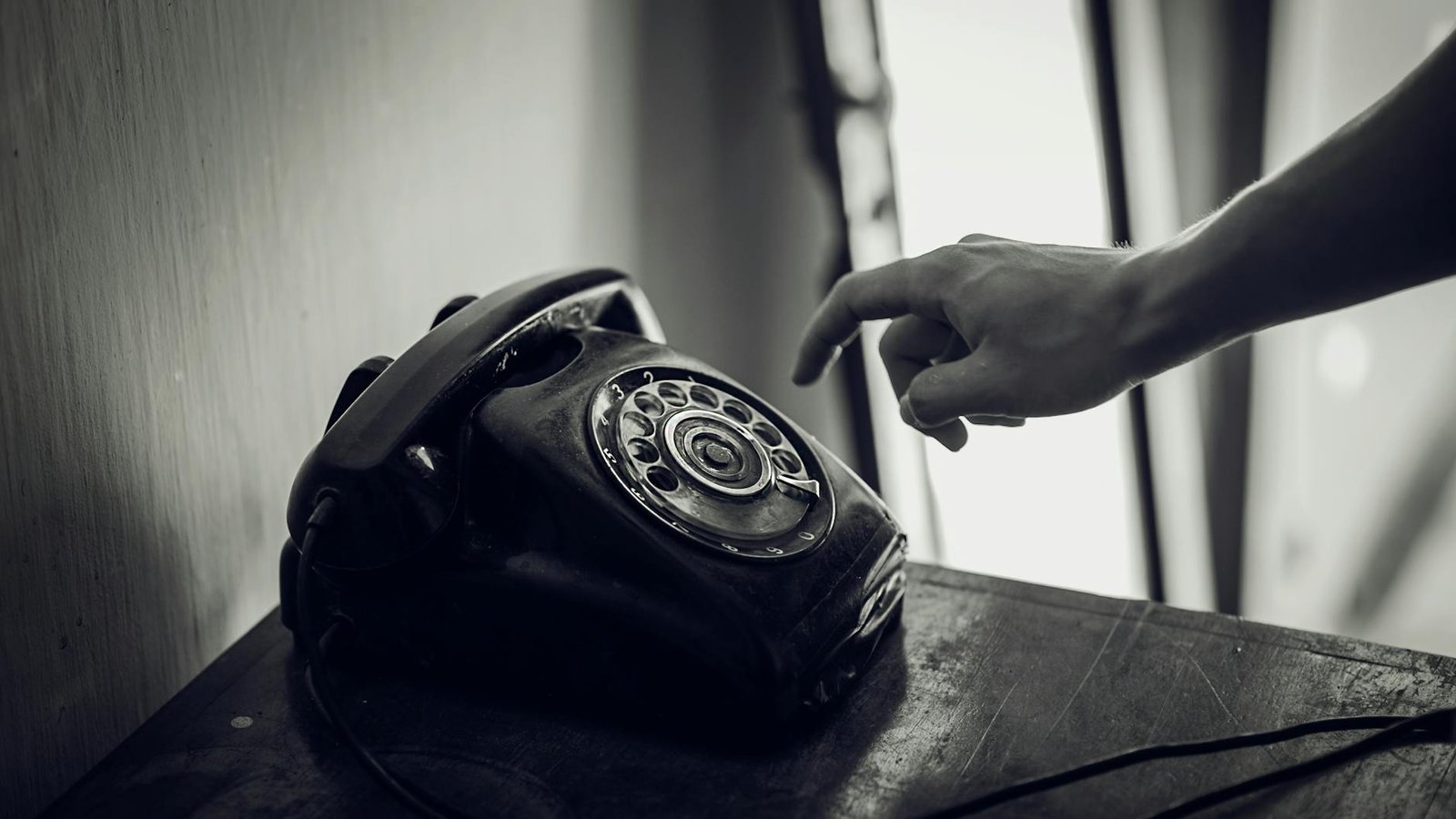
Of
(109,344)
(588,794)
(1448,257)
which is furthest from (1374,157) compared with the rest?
(109,344)

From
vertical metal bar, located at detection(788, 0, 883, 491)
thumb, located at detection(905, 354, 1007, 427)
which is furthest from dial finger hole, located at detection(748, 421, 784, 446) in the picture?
vertical metal bar, located at detection(788, 0, 883, 491)

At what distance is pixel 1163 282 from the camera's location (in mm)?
694

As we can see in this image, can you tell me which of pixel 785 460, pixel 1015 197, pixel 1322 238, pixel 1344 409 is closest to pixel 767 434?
pixel 785 460

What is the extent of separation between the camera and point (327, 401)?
3.12ft

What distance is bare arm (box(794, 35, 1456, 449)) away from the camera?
1.96 feet

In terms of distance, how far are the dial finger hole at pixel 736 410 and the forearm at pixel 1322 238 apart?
0.85ft

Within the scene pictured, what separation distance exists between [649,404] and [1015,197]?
0.88 m

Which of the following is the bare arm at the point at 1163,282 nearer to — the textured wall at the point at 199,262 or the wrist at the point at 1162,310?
the wrist at the point at 1162,310

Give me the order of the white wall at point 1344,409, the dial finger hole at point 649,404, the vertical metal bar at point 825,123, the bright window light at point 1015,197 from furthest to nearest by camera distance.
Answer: the vertical metal bar at point 825,123 < the bright window light at point 1015,197 < the white wall at point 1344,409 < the dial finger hole at point 649,404

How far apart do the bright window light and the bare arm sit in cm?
77

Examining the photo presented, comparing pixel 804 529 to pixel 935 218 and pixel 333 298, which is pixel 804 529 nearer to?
pixel 333 298

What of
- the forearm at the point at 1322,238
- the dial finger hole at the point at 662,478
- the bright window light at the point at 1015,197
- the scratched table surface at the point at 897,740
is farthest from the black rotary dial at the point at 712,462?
the bright window light at the point at 1015,197

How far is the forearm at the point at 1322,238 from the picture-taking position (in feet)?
1.93

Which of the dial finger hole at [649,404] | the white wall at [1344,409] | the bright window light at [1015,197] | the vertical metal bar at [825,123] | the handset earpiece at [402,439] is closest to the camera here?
the handset earpiece at [402,439]
